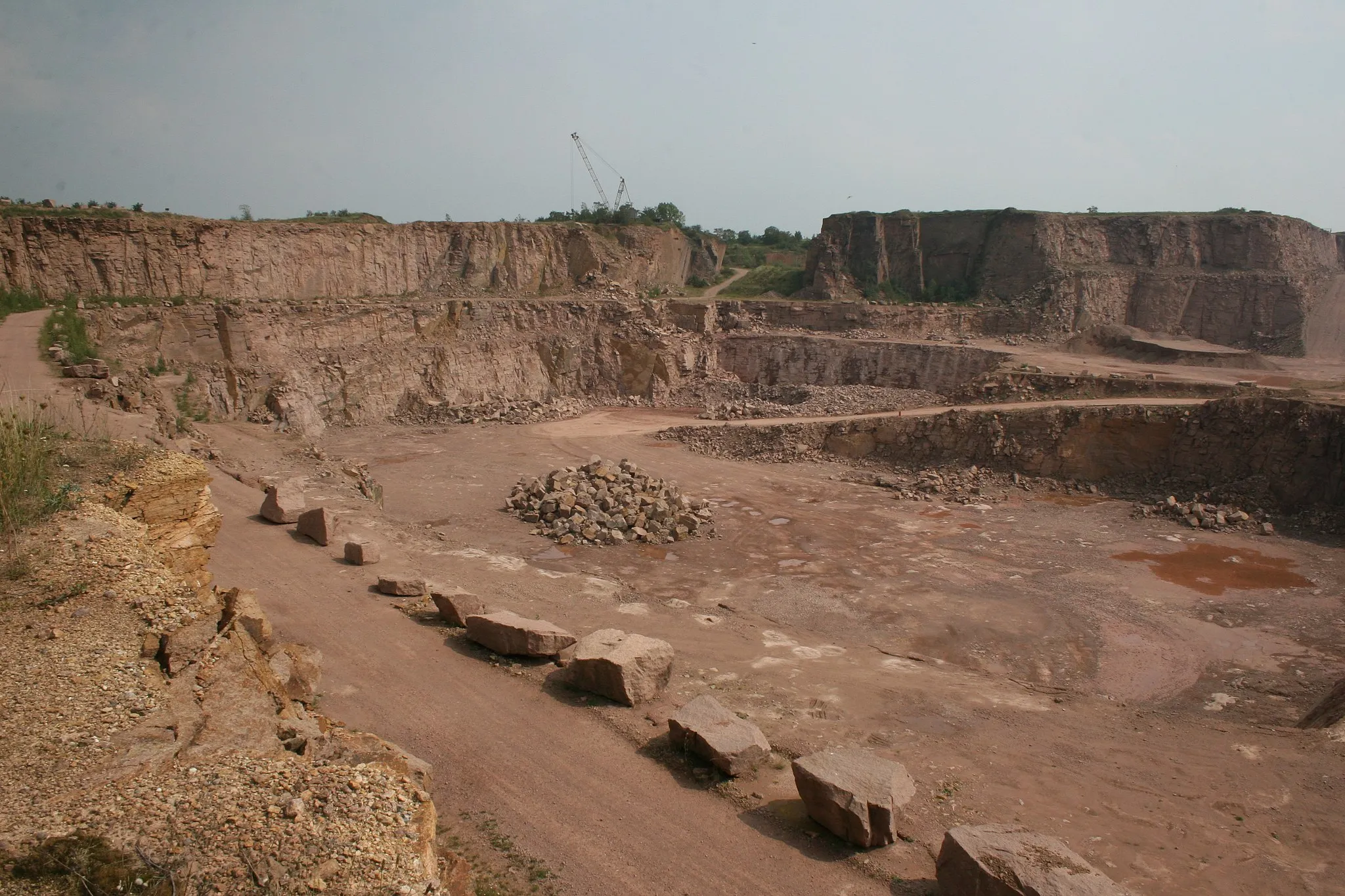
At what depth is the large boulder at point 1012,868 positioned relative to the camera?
4883mm

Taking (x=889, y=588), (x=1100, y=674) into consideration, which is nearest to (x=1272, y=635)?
(x=1100, y=674)

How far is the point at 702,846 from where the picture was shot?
586cm

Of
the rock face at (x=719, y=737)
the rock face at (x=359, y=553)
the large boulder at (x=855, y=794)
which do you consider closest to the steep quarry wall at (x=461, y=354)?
the rock face at (x=359, y=553)

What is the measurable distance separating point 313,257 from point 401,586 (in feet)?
83.6

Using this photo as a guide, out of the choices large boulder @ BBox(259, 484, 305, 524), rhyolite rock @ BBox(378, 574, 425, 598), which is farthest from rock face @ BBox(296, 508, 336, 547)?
rhyolite rock @ BBox(378, 574, 425, 598)

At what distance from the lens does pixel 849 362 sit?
35469 mm

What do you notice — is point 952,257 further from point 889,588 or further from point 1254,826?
point 1254,826

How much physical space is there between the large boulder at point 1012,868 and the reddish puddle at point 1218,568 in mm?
12444

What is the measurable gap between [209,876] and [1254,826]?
759cm

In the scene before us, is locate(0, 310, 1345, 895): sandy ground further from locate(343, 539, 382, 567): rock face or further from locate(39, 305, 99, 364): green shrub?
locate(39, 305, 99, 364): green shrub

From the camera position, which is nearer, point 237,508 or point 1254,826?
point 1254,826

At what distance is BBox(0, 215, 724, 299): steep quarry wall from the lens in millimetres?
25125

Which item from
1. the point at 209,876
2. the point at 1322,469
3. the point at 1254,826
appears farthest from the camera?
the point at 1322,469

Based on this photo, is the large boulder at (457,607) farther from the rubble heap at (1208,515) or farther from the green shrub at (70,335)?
the rubble heap at (1208,515)
